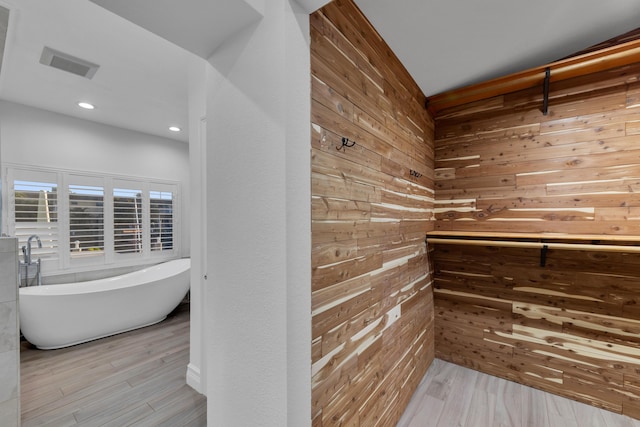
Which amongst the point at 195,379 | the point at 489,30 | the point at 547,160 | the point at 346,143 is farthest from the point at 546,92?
the point at 195,379

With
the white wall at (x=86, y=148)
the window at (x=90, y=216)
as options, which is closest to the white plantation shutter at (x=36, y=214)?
the window at (x=90, y=216)

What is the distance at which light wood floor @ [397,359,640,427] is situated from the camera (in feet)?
5.71

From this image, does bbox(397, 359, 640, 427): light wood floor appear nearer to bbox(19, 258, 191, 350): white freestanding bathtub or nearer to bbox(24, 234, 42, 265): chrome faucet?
bbox(19, 258, 191, 350): white freestanding bathtub

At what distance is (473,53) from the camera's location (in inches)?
69.7

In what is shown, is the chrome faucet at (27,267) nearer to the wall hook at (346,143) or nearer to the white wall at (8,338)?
the white wall at (8,338)

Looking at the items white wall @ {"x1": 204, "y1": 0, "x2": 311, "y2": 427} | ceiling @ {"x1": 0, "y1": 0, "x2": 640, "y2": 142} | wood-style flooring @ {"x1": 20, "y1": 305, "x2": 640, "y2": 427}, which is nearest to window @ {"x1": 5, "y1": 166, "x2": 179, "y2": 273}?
ceiling @ {"x1": 0, "y1": 0, "x2": 640, "y2": 142}

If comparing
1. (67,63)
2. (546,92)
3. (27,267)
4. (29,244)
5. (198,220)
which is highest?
(67,63)

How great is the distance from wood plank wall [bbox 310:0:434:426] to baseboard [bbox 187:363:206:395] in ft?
4.51

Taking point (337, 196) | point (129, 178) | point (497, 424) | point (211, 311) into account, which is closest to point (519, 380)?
point (497, 424)

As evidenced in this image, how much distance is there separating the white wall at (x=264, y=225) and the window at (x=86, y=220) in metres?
3.48

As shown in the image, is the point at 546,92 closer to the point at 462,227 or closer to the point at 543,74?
the point at 543,74

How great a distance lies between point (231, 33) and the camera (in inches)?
37.8

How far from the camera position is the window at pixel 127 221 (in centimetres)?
368

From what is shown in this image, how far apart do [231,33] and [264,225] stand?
2.34 feet
